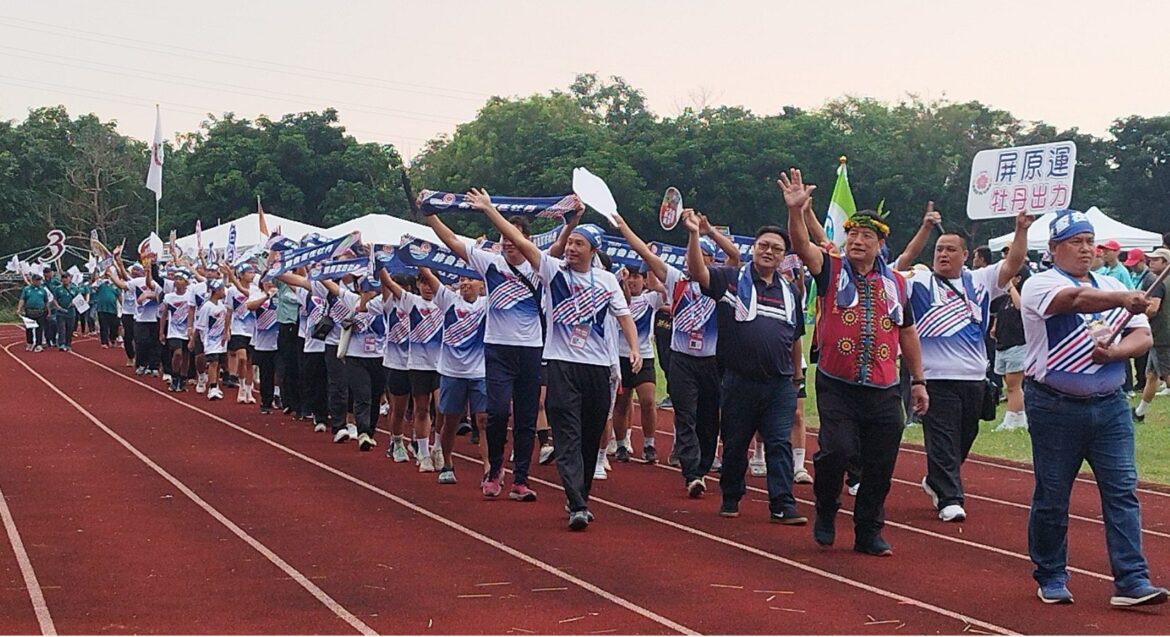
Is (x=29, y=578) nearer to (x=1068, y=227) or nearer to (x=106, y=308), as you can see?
(x=1068, y=227)

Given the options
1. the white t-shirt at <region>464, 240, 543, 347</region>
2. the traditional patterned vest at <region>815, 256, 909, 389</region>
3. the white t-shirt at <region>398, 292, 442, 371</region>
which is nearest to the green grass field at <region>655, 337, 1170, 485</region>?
the white t-shirt at <region>464, 240, 543, 347</region>

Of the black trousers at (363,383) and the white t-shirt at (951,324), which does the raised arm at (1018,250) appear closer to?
the white t-shirt at (951,324)

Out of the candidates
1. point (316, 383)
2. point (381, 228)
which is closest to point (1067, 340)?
point (316, 383)

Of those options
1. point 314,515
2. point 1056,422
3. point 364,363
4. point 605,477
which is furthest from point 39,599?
point 364,363

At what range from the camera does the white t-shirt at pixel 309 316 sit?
16000mm

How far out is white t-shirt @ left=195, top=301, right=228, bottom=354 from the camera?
21641 millimetres

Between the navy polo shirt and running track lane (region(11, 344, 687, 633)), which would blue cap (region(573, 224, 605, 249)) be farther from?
running track lane (region(11, 344, 687, 633))

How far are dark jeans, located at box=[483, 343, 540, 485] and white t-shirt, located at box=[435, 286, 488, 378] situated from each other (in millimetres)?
785

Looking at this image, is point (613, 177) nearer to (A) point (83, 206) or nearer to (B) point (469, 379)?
(A) point (83, 206)

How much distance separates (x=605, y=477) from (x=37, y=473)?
4.80 metres

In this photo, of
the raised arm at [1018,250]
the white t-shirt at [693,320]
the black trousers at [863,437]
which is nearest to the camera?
the raised arm at [1018,250]

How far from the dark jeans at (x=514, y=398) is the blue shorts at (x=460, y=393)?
0.85m

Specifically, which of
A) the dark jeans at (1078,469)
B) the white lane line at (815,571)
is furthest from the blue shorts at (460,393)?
the dark jeans at (1078,469)

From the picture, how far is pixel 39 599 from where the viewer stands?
7.45 metres
